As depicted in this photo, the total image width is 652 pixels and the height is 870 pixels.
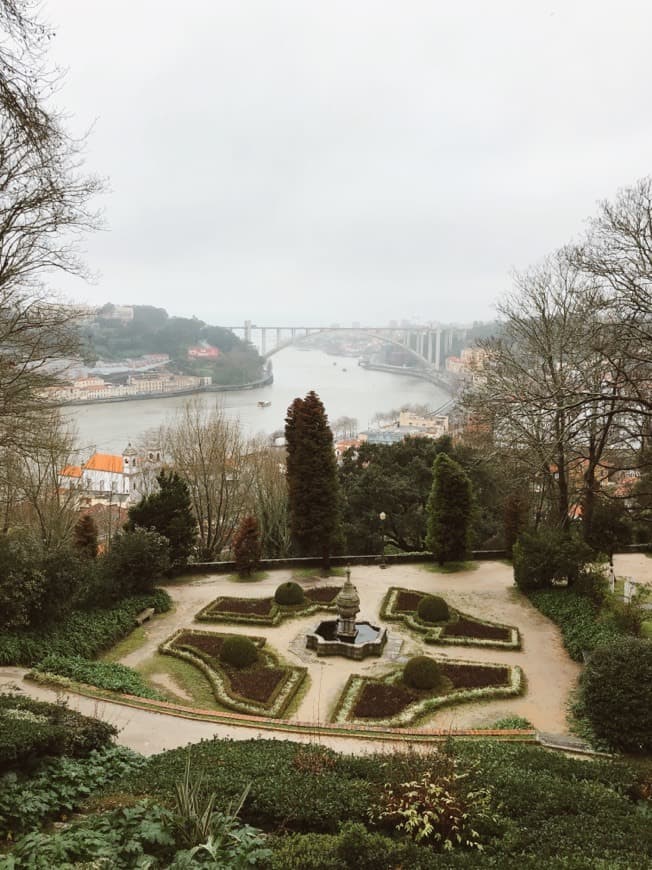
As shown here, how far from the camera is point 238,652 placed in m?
13.1

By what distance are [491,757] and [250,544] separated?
41.3ft

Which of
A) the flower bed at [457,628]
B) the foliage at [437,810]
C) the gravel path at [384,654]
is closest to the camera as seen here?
the foliage at [437,810]

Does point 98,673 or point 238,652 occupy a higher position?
point 98,673

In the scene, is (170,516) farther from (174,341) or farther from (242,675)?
(174,341)

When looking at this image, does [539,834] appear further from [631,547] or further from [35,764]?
[631,547]

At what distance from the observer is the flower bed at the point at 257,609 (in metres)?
15.7

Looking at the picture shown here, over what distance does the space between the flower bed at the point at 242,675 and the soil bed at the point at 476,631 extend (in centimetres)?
400

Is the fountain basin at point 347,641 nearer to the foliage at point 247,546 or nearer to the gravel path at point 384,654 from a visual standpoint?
the gravel path at point 384,654

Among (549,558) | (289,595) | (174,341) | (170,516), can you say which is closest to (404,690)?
(289,595)

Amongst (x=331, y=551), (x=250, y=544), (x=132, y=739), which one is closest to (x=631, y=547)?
(x=331, y=551)

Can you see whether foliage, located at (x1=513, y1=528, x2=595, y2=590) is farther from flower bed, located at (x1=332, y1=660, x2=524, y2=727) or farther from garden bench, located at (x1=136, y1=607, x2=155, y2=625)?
garden bench, located at (x1=136, y1=607, x2=155, y2=625)

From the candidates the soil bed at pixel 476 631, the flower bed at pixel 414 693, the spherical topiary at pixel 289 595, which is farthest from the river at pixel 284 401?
the flower bed at pixel 414 693

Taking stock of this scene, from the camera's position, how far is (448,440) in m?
25.8

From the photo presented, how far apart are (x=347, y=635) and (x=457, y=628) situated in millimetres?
2749
